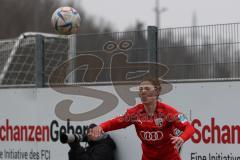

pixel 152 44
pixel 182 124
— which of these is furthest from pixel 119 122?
pixel 152 44

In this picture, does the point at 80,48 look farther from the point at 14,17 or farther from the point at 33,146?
the point at 14,17

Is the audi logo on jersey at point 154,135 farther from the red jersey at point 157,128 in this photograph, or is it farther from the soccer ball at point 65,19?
→ the soccer ball at point 65,19

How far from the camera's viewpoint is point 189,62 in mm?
11469

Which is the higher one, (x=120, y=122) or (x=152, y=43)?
(x=152, y=43)

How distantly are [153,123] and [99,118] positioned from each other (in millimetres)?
3532

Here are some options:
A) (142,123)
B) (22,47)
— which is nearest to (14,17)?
(22,47)

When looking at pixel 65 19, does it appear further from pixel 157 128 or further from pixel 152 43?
pixel 157 128

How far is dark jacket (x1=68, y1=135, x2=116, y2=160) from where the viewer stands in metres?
11.6

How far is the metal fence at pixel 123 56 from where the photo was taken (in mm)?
11227

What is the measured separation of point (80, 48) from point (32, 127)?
6.23ft

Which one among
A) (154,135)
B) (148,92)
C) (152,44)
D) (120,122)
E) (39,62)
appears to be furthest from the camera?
(39,62)

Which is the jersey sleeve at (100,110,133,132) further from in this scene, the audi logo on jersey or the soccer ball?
the soccer ball

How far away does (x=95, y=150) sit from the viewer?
1177cm

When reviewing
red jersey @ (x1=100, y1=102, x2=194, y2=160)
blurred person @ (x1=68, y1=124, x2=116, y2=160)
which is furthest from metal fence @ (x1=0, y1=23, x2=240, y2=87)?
red jersey @ (x1=100, y1=102, x2=194, y2=160)
